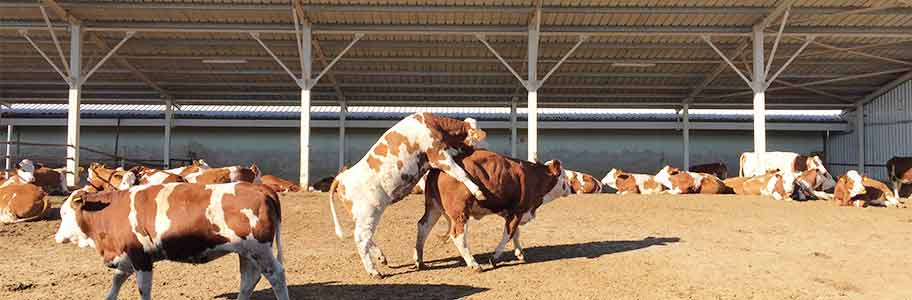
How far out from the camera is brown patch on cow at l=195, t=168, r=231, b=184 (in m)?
13.9

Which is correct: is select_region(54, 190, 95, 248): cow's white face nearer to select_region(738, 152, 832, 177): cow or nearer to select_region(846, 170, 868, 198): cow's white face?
select_region(846, 170, 868, 198): cow's white face

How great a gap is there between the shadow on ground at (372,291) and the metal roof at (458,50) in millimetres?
13068

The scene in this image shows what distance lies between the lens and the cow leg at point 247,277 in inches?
214

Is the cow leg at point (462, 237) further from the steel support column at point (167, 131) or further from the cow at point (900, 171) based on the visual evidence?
the steel support column at point (167, 131)

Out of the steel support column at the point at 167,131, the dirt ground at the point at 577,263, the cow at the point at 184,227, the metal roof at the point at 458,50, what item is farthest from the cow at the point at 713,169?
the cow at the point at 184,227

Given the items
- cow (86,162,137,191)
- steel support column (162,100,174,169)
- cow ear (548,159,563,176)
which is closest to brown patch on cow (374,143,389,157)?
cow ear (548,159,563,176)

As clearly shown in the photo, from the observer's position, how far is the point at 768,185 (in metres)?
17.4

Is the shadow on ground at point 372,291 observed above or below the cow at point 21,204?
below

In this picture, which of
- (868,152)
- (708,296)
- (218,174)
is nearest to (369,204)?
(708,296)

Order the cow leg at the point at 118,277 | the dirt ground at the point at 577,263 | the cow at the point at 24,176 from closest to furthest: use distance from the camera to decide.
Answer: the cow leg at the point at 118,277 → the dirt ground at the point at 577,263 → the cow at the point at 24,176

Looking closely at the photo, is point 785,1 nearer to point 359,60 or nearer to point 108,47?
point 359,60

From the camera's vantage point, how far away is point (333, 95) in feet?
103

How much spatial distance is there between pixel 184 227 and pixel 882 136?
3482 centimetres

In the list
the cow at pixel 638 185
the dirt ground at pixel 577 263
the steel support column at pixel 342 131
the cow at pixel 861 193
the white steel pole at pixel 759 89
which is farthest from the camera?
the steel support column at pixel 342 131
